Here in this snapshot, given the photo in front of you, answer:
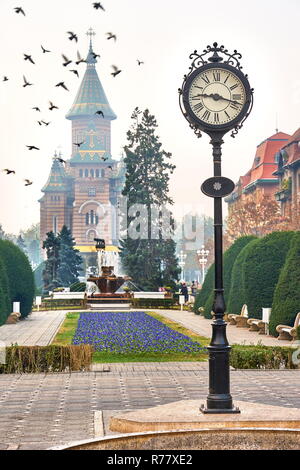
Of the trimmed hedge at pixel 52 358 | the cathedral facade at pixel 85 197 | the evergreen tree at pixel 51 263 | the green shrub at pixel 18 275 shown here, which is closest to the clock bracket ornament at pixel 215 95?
the trimmed hedge at pixel 52 358

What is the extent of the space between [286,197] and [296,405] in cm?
6933

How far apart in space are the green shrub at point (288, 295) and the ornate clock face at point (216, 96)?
43.8ft

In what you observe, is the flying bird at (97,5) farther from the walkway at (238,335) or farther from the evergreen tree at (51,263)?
the evergreen tree at (51,263)

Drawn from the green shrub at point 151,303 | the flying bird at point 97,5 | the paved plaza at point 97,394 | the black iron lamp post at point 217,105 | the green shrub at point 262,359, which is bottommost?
the paved plaza at point 97,394

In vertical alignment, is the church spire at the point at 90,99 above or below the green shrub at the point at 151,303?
above

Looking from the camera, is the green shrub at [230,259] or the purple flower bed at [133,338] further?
the green shrub at [230,259]

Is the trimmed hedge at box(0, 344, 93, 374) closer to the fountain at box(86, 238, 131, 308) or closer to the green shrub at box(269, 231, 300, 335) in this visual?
the green shrub at box(269, 231, 300, 335)

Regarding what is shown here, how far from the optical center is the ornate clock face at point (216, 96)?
11039 millimetres

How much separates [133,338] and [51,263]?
5488 cm

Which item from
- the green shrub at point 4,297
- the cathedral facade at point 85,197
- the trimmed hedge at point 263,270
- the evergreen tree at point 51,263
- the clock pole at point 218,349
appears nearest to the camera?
the clock pole at point 218,349

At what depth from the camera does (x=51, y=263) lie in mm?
79500

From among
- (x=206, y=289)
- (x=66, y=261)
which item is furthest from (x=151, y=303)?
(x=66, y=261)

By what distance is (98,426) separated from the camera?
10.5m
